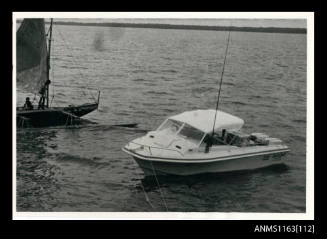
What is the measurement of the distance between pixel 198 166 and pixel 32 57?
12612 millimetres

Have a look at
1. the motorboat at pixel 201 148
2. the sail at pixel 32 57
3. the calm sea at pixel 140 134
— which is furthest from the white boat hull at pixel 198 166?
the sail at pixel 32 57

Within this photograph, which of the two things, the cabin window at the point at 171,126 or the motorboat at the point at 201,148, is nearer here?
the motorboat at the point at 201,148

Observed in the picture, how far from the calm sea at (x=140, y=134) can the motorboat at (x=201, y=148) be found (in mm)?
578

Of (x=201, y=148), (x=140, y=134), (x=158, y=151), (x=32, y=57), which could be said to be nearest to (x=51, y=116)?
(x=32, y=57)

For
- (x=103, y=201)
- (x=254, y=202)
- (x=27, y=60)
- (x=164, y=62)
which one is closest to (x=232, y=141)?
(x=254, y=202)

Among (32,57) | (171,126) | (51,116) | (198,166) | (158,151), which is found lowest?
(198,166)

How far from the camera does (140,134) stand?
1088 inches

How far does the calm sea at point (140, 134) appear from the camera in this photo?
1888 centimetres

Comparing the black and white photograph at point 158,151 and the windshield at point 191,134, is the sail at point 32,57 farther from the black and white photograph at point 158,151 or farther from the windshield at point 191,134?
the windshield at point 191,134

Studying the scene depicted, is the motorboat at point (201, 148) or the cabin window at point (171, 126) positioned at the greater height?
the cabin window at point (171, 126)

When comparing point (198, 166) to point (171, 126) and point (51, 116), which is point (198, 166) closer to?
point (171, 126)

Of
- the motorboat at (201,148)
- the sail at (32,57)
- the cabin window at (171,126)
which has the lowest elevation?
the motorboat at (201,148)

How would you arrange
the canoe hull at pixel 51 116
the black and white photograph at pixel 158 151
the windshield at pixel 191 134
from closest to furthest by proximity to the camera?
the black and white photograph at pixel 158 151 < the windshield at pixel 191 134 < the canoe hull at pixel 51 116

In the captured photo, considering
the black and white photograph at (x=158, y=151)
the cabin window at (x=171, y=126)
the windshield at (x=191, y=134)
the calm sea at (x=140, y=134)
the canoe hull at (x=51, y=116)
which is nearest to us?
the black and white photograph at (x=158, y=151)
